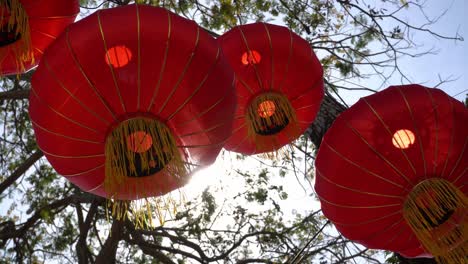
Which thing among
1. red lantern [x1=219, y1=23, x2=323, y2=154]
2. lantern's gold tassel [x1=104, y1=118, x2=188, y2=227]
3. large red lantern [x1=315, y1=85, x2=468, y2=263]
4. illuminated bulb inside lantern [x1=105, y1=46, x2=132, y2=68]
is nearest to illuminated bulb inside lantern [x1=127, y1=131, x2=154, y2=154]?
lantern's gold tassel [x1=104, y1=118, x2=188, y2=227]

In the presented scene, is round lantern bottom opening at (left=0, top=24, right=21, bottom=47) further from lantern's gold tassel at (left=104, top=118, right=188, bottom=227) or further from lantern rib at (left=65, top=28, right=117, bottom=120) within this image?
lantern's gold tassel at (left=104, top=118, right=188, bottom=227)

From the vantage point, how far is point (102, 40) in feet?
6.35

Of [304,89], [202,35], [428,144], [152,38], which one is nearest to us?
[152,38]

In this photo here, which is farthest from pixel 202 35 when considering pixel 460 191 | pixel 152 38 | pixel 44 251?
pixel 44 251

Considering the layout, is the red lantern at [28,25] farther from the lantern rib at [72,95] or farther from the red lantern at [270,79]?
the red lantern at [270,79]

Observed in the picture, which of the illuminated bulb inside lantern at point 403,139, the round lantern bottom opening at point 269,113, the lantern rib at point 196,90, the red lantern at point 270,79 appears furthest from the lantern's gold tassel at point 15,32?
the illuminated bulb inside lantern at point 403,139

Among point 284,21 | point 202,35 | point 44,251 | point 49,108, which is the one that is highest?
point 284,21

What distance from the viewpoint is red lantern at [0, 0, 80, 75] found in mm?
2328

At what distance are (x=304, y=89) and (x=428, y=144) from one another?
76cm

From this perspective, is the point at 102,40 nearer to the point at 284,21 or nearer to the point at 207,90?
the point at 207,90

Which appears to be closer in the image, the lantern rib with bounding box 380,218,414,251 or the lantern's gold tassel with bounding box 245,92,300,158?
the lantern rib with bounding box 380,218,414,251

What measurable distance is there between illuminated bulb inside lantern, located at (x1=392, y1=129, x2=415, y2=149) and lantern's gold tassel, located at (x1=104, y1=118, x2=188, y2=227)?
39.6 inches

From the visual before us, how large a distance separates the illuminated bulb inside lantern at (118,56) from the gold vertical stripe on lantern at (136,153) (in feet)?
0.80

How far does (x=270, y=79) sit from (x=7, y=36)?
1.41 meters
